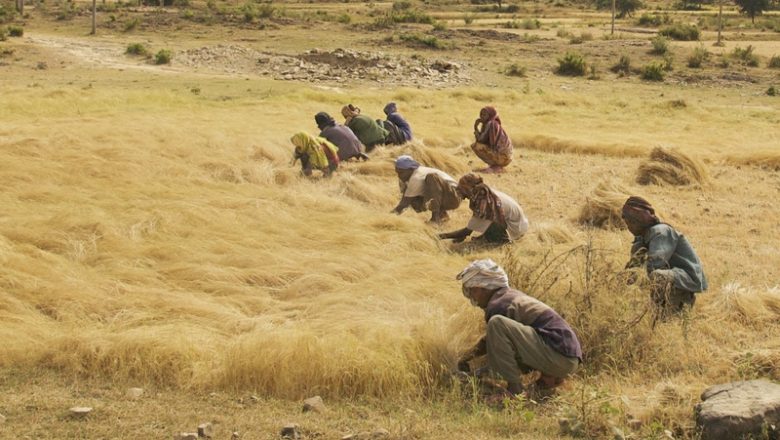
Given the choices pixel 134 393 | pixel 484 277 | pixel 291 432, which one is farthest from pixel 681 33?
pixel 291 432

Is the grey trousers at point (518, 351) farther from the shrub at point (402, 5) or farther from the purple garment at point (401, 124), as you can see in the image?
the shrub at point (402, 5)

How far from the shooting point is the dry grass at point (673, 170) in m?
12.8

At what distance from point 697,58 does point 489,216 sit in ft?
85.3

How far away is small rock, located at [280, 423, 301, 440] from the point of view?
5.26 m

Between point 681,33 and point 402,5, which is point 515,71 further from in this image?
point 402,5

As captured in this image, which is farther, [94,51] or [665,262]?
[94,51]

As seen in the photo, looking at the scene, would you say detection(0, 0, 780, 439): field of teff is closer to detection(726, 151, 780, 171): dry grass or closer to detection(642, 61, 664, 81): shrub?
detection(726, 151, 780, 171): dry grass

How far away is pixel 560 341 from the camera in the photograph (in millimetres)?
5883

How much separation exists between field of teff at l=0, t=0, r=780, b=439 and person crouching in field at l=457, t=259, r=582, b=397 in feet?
0.66

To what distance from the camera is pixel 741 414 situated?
5102mm

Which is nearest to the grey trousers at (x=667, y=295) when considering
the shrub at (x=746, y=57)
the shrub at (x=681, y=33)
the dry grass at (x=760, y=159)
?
the dry grass at (x=760, y=159)

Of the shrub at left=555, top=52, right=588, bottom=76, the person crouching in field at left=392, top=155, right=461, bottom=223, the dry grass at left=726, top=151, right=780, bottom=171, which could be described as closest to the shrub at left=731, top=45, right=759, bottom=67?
the shrub at left=555, top=52, right=588, bottom=76

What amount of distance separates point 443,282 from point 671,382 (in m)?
2.47

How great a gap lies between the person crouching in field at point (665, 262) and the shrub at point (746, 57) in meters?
28.4
